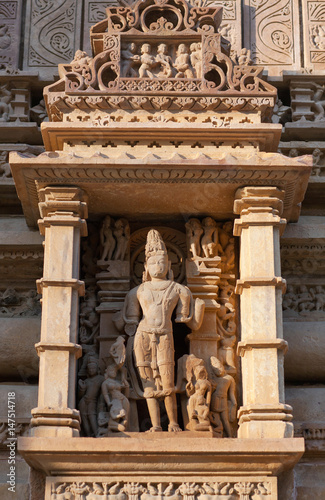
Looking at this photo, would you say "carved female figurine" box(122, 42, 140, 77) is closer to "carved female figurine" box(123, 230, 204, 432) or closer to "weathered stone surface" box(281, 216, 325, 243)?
"carved female figurine" box(123, 230, 204, 432)

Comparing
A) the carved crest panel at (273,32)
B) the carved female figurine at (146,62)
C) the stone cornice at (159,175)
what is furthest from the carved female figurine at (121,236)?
the carved crest panel at (273,32)

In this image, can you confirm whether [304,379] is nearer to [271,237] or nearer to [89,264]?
[271,237]

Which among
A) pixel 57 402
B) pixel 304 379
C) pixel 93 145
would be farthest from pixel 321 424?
pixel 93 145

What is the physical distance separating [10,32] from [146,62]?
2112 mm

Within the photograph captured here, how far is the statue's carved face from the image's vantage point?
966 cm

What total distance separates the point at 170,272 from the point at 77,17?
3.44 meters

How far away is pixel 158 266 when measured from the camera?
966cm

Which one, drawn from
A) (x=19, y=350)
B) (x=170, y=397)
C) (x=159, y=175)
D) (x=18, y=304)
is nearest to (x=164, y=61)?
(x=159, y=175)

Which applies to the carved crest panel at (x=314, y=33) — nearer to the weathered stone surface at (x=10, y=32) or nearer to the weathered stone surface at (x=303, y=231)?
the weathered stone surface at (x=303, y=231)

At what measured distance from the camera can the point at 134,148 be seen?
9.85m

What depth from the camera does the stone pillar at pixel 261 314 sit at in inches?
348

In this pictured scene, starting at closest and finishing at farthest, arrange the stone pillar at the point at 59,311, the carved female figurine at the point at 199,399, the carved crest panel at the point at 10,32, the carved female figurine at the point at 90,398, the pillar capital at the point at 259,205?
the stone pillar at the point at 59,311 < the carved female figurine at the point at 199,399 < the carved female figurine at the point at 90,398 < the pillar capital at the point at 259,205 < the carved crest panel at the point at 10,32

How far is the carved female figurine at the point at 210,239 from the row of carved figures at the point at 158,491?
2.22 m

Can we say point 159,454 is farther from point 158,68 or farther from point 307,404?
point 158,68
